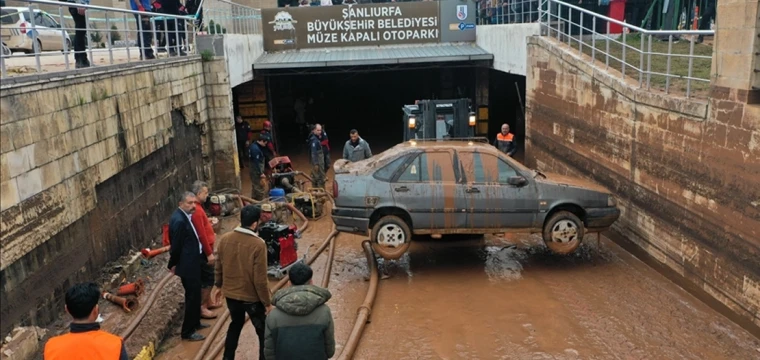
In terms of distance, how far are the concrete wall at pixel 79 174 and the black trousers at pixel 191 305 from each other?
1.32 m

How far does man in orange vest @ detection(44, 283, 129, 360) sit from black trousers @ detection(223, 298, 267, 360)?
6.39 ft

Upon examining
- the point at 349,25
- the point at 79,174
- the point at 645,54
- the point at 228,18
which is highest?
the point at 228,18

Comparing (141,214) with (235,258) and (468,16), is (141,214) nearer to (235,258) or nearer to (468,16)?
(235,258)

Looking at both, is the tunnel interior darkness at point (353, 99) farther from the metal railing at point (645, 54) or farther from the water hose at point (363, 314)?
the water hose at point (363, 314)

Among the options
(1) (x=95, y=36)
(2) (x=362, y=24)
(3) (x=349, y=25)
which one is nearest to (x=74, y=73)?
(1) (x=95, y=36)

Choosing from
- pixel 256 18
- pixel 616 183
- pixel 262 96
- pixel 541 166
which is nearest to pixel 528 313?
pixel 616 183

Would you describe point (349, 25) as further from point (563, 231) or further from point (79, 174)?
point (79, 174)

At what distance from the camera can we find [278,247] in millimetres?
8906

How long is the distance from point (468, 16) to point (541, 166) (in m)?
6.71

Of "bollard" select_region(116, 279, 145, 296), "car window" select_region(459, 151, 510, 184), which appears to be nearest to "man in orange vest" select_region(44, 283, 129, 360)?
"bollard" select_region(116, 279, 145, 296)

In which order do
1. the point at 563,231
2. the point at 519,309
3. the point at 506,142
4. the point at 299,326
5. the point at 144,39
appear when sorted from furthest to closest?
the point at 506,142 → the point at 144,39 → the point at 563,231 → the point at 519,309 → the point at 299,326

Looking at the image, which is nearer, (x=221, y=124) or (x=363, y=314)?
(x=363, y=314)

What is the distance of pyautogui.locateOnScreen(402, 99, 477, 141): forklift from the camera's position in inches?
559

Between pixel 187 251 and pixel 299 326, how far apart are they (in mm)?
2931
